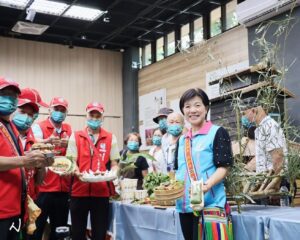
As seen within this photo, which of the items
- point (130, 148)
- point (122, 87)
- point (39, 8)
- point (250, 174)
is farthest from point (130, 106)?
point (250, 174)

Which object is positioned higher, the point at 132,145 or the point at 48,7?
the point at 48,7

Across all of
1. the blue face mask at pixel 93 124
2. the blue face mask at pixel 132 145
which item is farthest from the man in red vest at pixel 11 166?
the blue face mask at pixel 132 145

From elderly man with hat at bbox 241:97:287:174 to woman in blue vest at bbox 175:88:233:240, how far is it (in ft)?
1.30

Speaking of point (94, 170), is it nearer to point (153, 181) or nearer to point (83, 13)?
point (153, 181)

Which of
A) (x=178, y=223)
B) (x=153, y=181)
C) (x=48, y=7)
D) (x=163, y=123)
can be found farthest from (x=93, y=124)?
(x=48, y=7)

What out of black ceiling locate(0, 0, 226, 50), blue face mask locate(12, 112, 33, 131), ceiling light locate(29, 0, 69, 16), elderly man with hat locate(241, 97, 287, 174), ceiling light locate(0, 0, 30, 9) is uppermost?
black ceiling locate(0, 0, 226, 50)

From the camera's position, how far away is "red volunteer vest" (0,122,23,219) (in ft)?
5.95

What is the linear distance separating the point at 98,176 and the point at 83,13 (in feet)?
13.6

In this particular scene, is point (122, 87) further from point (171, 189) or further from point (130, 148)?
point (171, 189)

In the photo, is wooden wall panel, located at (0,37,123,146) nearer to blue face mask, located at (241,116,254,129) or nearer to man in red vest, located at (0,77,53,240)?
man in red vest, located at (0,77,53,240)

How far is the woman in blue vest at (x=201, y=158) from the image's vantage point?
1809 mm

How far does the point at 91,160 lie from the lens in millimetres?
2994

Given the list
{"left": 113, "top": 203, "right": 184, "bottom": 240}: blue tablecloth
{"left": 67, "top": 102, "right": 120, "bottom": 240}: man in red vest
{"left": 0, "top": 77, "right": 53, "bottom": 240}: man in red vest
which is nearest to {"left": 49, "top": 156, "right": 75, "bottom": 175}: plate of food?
{"left": 67, "top": 102, "right": 120, "bottom": 240}: man in red vest

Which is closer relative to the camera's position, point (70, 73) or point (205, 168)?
point (205, 168)
